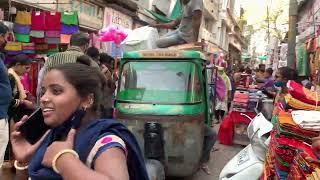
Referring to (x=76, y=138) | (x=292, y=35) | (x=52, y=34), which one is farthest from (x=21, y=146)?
(x=292, y=35)

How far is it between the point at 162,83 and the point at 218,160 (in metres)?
2.66

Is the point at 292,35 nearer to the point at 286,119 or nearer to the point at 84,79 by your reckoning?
the point at 286,119

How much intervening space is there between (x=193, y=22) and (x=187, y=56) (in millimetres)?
1236

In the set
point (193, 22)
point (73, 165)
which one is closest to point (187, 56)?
point (193, 22)

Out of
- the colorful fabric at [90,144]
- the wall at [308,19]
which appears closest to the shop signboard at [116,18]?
the wall at [308,19]

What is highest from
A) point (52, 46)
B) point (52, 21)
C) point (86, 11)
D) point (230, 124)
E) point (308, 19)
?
point (86, 11)

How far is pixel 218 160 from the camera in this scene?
25.0ft

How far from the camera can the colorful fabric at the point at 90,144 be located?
5.34 feet

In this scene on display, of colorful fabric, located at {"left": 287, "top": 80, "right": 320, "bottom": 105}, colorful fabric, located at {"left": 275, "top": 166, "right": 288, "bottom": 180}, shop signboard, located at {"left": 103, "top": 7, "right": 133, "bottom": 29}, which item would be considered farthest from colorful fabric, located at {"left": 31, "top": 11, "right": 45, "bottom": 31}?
shop signboard, located at {"left": 103, "top": 7, "right": 133, "bottom": 29}

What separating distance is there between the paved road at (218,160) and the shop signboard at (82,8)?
5615mm

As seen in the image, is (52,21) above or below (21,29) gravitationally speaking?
above

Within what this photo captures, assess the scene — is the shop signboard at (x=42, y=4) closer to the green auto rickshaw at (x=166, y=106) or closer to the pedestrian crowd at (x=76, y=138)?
the green auto rickshaw at (x=166, y=106)

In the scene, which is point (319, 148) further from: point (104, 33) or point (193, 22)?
point (104, 33)

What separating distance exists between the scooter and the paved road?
2.17 m
